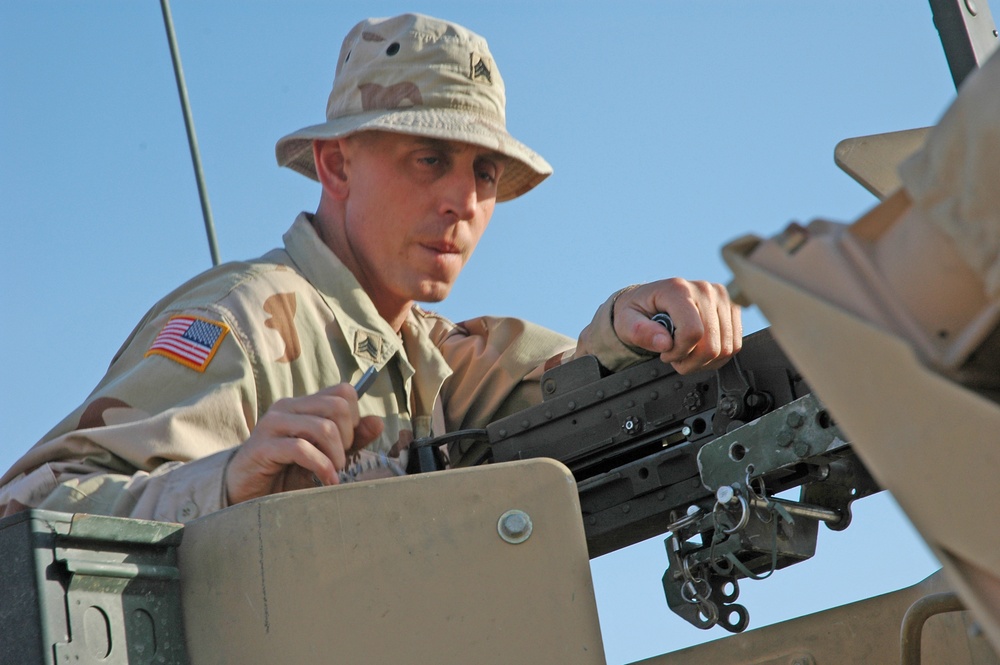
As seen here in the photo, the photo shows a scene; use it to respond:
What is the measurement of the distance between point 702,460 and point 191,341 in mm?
988

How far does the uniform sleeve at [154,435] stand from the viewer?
2145 mm

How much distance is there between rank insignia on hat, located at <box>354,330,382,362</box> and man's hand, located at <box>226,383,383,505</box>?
713 millimetres

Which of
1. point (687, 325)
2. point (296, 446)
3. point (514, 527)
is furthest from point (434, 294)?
point (514, 527)

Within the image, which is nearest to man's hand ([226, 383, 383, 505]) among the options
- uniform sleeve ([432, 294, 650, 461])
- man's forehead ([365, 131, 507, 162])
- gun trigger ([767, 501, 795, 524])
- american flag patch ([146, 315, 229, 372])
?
american flag patch ([146, 315, 229, 372])

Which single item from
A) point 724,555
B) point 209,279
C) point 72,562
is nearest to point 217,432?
point 209,279

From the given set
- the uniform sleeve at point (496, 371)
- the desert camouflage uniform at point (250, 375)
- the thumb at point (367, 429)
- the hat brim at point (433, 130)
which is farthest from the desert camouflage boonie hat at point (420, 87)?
the thumb at point (367, 429)

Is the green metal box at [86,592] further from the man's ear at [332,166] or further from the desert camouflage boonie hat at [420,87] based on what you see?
the man's ear at [332,166]

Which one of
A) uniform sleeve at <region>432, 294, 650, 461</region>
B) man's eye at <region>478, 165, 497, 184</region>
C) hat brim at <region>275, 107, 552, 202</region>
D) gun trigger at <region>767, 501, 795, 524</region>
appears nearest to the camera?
gun trigger at <region>767, 501, 795, 524</region>

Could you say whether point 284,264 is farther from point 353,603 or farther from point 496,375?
point 353,603

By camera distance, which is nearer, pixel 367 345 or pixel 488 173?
pixel 367 345

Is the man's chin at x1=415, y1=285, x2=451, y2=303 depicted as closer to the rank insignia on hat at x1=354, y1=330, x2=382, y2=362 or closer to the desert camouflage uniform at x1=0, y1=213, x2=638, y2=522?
the desert camouflage uniform at x1=0, y1=213, x2=638, y2=522

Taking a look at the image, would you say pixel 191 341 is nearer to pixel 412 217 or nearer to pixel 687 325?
pixel 412 217

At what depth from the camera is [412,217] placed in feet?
10.2

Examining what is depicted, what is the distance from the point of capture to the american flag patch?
8.22ft
